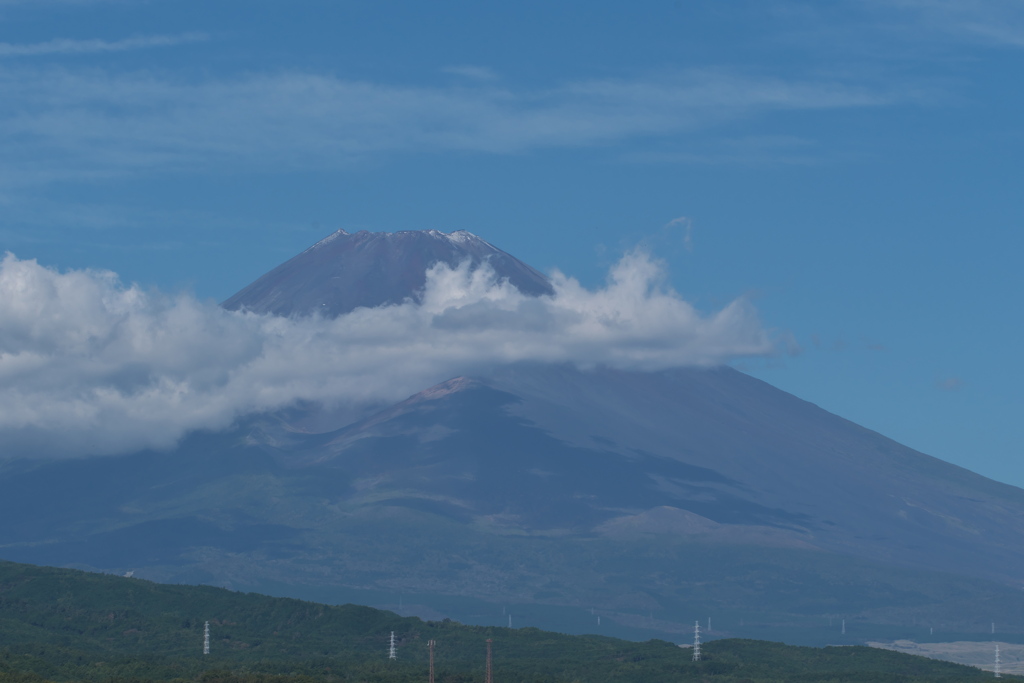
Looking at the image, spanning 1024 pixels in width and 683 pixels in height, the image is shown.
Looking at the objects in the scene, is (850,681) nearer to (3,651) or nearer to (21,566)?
(3,651)

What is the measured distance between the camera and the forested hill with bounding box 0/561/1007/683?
9962cm

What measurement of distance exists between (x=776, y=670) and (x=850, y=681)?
8.30 metres

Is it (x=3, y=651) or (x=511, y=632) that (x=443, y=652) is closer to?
(x=511, y=632)

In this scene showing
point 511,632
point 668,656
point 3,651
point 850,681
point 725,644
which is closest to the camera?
point 3,651

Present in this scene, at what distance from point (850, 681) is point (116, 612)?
210 ft

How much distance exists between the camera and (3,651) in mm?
92875

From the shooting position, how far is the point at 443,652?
128 meters

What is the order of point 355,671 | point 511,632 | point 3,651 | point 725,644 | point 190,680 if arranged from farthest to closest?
point 511,632 < point 725,644 < point 355,671 < point 3,651 < point 190,680

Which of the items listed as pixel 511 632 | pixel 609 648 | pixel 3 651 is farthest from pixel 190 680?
pixel 511 632

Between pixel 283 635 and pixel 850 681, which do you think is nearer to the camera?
pixel 850 681

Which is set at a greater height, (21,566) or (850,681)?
(21,566)

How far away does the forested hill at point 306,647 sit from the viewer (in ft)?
327

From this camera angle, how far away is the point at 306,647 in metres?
124

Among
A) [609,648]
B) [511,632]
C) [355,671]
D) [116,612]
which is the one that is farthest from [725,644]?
[116,612]
